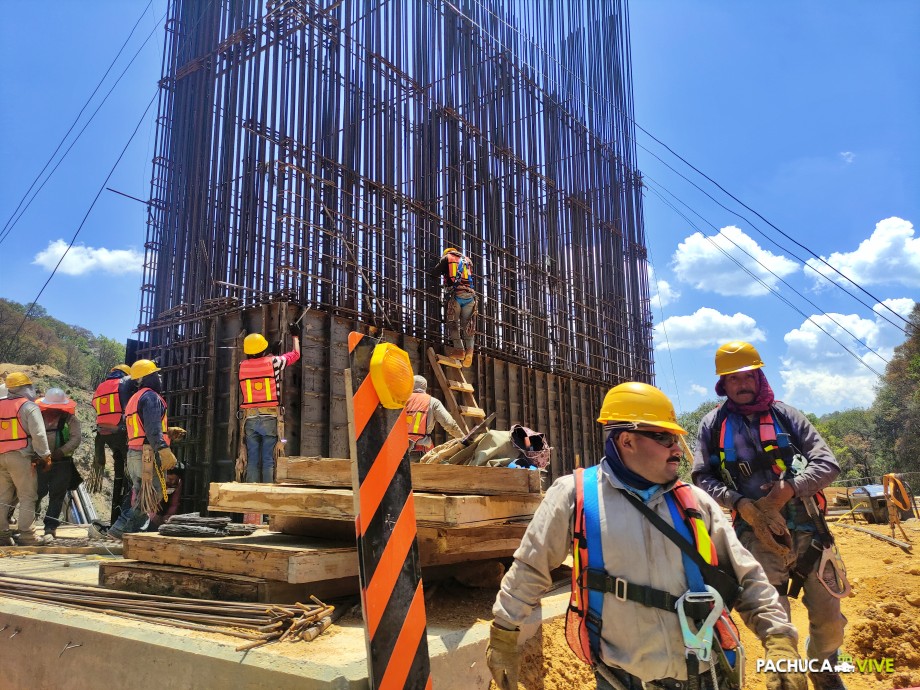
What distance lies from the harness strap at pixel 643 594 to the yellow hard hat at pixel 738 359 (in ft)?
7.37

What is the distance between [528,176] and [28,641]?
15313 millimetres

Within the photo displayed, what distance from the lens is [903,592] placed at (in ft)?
19.0

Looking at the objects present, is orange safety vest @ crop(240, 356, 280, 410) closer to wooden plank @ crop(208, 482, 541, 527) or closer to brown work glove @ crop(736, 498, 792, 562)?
wooden plank @ crop(208, 482, 541, 527)

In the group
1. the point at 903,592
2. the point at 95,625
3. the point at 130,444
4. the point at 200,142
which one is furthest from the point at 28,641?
the point at 200,142

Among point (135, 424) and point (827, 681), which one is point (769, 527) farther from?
point (135, 424)

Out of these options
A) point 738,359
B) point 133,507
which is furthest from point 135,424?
point 738,359

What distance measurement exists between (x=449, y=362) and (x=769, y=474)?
849 centimetres

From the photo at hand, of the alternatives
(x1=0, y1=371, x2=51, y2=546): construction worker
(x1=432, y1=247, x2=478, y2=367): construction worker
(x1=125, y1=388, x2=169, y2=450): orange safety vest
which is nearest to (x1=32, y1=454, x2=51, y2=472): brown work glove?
(x1=0, y1=371, x2=51, y2=546): construction worker

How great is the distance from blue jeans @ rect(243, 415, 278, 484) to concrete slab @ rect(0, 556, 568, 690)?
4263 mm

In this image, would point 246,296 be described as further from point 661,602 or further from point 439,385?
point 661,602

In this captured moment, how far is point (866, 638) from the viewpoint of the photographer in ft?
16.2

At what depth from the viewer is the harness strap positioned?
2098 mm

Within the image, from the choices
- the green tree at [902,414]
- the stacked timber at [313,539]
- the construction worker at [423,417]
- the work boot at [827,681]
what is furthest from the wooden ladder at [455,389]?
the green tree at [902,414]

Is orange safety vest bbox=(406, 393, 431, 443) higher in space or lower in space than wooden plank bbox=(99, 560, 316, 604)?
higher
